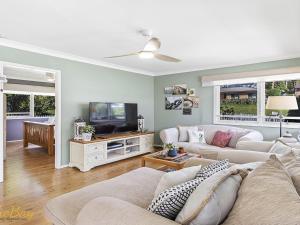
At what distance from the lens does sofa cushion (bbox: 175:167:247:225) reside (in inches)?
35.3

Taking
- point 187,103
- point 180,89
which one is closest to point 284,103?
point 187,103

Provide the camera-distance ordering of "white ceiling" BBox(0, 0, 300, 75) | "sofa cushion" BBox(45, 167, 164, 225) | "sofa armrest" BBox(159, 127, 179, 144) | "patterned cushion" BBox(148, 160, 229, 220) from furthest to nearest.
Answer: "sofa armrest" BBox(159, 127, 179, 144), "white ceiling" BBox(0, 0, 300, 75), "sofa cushion" BBox(45, 167, 164, 225), "patterned cushion" BBox(148, 160, 229, 220)

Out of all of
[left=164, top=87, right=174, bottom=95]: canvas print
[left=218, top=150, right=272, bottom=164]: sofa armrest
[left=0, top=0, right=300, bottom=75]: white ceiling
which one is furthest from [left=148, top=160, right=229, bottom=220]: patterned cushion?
[left=164, top=87, right=174, bottom=95]: canvas print

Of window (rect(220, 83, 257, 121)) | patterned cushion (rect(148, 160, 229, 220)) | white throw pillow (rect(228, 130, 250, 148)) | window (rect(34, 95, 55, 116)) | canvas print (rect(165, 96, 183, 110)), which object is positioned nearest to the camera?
patterned cushion (rect(148, 160, 229, 220))

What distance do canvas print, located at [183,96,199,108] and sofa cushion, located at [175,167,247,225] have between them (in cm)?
430

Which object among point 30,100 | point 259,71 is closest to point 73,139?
point 259,71

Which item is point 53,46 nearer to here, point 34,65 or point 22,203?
point 34,65

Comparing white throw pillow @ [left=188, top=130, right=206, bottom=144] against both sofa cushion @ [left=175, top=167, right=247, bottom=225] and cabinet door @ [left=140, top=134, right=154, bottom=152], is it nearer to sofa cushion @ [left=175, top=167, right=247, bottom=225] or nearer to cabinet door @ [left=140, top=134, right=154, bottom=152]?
cabinet door @ [left=140, top=134, right=154, bottom=152]

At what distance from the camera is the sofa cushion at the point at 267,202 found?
0.73 m

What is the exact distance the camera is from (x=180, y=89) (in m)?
5.54

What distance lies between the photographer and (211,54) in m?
3.91

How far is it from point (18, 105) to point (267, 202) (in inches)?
335

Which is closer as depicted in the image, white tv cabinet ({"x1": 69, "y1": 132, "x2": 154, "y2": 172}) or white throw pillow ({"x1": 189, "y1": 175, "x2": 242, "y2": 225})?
white throw pillow ({"x1": 189, "y1": 175, "x2": 242, "y2": 225})

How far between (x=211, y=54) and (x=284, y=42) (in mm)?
1171
